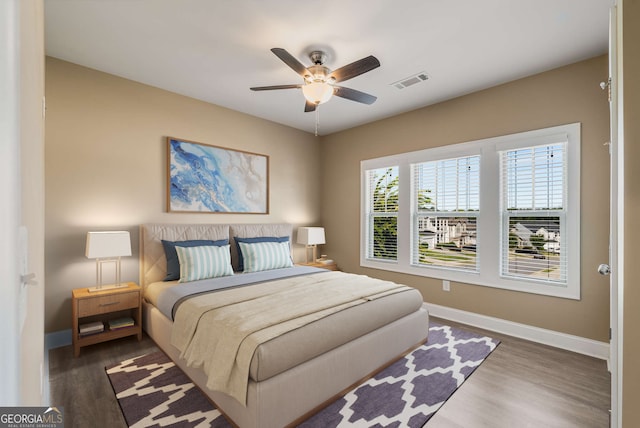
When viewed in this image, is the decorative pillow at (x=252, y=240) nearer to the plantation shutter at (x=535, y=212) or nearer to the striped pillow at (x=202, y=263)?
the striped pillow at (x=202, y=263)

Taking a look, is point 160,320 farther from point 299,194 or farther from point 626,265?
point 626,265

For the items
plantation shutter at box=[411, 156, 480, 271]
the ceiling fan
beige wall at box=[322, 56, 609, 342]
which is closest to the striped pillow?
the ceiling fan

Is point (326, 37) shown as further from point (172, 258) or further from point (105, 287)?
point (105, 287)

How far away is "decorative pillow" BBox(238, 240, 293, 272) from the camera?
3722 millimetres

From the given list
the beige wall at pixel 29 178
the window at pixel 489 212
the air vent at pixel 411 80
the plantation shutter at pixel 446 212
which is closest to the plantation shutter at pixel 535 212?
the window at pixel 489 212

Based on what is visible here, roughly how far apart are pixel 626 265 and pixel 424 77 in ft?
8.91

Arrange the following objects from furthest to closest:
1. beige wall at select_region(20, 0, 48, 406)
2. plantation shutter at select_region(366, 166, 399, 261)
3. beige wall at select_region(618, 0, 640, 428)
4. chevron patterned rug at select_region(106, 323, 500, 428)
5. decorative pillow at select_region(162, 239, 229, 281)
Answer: plantation shutter at select_region(366, 166, 399, 261) < decorative pillow at select_region(162, 239, 229, 281) < chevron patterned rug at select_region(106, 323, 500, 428) < beige wall at select_region(618, 0, 640, 428) < beige wall at select_region(20, 0, 48, 406)

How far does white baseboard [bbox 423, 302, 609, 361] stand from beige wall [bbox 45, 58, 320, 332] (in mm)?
3229

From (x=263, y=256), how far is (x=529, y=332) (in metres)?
3.14

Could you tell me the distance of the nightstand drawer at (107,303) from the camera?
9.00 feet

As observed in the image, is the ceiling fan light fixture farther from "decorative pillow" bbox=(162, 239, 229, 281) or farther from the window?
"decorative pillow" bbox=(162, 239, 229, 281)

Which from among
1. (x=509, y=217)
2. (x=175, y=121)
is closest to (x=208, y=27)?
(x=175, y=121)

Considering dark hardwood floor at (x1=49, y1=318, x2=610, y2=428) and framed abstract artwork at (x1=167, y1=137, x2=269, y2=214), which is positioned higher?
framed abstract artwork at (x1=167, y1=137, x2=269, y2=214)

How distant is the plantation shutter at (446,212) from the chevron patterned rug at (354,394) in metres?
1.25
